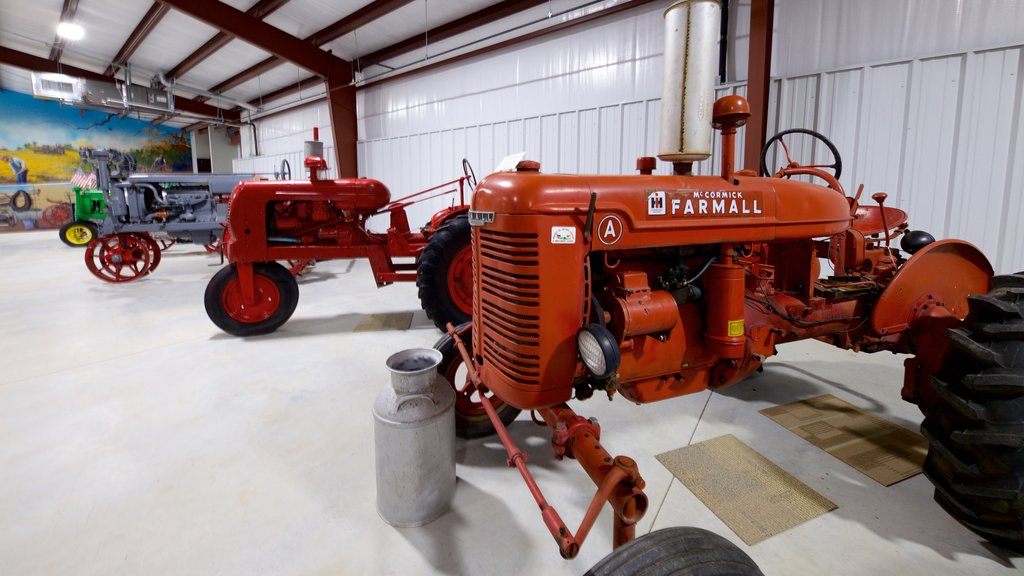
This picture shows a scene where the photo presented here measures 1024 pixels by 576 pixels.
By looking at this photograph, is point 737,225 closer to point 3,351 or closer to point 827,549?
point 827,549

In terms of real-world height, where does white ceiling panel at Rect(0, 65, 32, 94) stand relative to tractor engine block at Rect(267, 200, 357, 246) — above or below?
above

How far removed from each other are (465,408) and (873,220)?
249 cm

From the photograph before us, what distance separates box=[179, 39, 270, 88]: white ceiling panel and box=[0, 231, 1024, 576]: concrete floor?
8476 millimetres

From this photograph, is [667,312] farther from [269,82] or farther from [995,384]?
[269,82]

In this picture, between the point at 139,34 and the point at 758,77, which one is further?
the point at 139,34

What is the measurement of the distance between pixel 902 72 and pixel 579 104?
11.2 ft

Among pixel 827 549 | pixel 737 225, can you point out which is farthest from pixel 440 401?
pixel 827 549

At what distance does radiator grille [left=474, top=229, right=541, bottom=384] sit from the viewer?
1462 millimetres

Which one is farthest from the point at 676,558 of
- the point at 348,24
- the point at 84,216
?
the point at 84,216

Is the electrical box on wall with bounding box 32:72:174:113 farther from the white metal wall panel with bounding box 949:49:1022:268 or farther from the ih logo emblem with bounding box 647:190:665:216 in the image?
the white metal wall panel with bounding box 949:49:1022:268

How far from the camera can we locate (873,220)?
2754 mm

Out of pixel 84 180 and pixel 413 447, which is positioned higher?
pixel 84 180

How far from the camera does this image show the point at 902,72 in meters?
4.00

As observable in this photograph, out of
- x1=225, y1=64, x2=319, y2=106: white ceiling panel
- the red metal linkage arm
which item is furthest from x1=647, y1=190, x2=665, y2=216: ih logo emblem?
x1=225, y1=64, x2=319, y2=106: white ceiling panel
